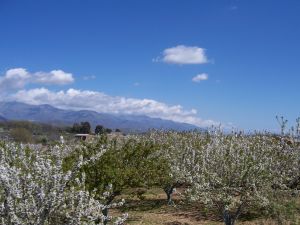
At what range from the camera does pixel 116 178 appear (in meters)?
12.8

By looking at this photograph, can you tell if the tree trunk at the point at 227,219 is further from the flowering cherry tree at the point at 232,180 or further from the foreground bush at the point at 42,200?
the foreground bush at the point at 42,200

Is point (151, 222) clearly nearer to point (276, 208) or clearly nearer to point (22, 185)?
point (276, 208)

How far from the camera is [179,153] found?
21.1m

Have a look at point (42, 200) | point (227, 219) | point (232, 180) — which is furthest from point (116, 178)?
point (42, 200)

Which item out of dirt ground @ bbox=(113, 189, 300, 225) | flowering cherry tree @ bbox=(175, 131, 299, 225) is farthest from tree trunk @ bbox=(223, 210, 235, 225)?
dirt ground @ bbox=(113, 189, 300, 225)

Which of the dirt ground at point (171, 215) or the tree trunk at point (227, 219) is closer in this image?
the tree trunk at point (227, 219)

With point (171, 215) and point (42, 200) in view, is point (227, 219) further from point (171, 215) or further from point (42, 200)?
point (42, 200)

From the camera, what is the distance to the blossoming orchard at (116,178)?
6.62m

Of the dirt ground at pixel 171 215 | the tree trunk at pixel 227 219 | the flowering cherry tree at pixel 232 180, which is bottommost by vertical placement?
the dirt ground at pixel 171 215

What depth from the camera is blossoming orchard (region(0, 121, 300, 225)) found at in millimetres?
6621

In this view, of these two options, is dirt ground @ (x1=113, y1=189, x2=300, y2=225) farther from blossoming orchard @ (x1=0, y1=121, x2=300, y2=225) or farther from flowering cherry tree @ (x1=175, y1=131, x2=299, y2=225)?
flowering cherry tree @ (x1=175, y1=131, x2=299, y2=225)

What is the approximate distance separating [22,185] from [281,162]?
11122 millimetres

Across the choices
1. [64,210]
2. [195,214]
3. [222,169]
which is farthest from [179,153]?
[64,210]

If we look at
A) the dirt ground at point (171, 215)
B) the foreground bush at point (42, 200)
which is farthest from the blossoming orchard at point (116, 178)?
the dirt ground at point (171, 215)
